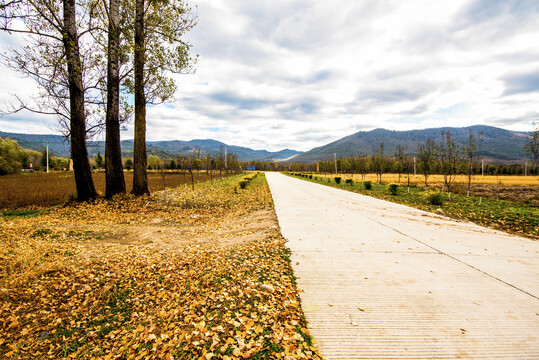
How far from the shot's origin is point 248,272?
451 cm

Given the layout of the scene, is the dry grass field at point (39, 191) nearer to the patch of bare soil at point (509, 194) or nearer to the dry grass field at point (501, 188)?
the patch of bare soil at point (509, 194)

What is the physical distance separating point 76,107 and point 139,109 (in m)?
2.49

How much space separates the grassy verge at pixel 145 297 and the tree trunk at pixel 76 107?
14.1 feet

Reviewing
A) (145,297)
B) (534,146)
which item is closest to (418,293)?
(145,297)

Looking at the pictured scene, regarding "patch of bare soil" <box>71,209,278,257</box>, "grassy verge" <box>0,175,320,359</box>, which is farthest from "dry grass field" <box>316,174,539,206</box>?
"grassy verge" <box>0,175,320,359</box>

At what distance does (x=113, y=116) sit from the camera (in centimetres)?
1099

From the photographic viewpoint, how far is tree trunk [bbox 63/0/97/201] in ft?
31.8

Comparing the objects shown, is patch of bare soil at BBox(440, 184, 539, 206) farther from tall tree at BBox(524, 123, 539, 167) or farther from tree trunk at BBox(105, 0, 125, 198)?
tree trunk at BBox(105, 0, 125, 198)

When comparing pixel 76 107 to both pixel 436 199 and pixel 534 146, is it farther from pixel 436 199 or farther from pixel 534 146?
pixel 534 146

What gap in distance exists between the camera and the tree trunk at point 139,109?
11.3 metres

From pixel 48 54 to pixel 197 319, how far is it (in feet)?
40.0

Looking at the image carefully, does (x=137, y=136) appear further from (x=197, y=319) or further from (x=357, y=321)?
(x=357, y=321)

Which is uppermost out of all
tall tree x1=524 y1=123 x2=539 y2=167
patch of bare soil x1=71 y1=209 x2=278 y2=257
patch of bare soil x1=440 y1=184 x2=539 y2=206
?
tall tree x1=524 y1=123 x2=539 y2=167

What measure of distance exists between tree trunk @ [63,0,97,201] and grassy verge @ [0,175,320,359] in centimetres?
431
